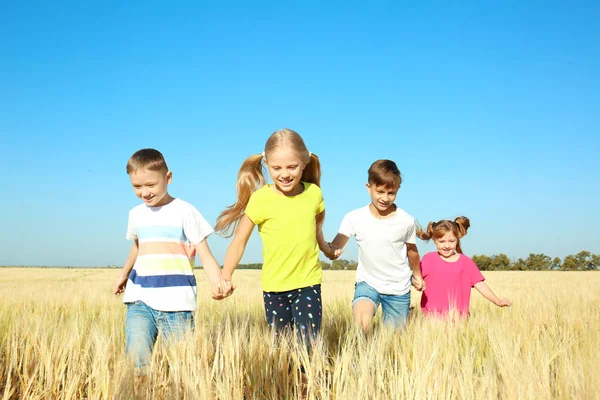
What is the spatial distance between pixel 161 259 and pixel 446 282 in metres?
2.73

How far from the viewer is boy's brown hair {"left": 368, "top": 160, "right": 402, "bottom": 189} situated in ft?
13.7

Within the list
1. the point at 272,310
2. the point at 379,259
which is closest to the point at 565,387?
the point at 272,310

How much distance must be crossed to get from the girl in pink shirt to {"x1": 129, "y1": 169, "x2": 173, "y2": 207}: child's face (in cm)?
256

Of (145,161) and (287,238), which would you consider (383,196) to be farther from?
(145,161)

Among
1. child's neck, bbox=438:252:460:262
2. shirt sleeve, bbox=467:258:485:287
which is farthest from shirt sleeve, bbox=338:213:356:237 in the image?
shirt sleeve, bbox=467:258:485:287

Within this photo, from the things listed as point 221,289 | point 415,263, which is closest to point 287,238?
point 221,289

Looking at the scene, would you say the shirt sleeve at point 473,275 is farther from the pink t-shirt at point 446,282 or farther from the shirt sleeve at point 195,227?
the shirt sleeve at point 195,227

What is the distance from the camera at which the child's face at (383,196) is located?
4242 millimetres

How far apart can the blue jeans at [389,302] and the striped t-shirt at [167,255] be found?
1.50m

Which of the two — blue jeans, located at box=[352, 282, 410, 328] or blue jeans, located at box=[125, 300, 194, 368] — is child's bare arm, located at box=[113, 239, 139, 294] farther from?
blue jeans, located at box=[352, 282, 410, 328]

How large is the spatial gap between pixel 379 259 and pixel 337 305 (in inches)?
78.8

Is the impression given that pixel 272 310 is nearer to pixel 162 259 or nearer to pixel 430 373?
pixel 162 259

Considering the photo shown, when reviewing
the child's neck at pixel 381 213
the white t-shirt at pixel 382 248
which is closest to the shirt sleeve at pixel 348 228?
the white t-shirt at pixel 382 248

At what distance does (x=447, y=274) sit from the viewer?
16.2ft
